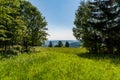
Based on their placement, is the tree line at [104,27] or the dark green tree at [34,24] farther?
the dark green tree at [34,24]

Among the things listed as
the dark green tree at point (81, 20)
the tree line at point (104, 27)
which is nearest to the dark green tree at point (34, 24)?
the dark green tree at point (81, 20)

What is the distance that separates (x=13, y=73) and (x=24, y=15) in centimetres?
5333

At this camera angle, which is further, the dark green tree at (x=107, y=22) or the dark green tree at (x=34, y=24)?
the dark green tree at (x=34, y=24)

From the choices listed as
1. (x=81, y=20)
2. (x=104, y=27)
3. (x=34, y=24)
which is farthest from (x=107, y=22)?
(x=34, y=24)

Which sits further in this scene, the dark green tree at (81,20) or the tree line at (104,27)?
the dark green tree at (81,20)

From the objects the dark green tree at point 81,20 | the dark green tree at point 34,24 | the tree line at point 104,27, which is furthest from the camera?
the dark green tree at point 34,24

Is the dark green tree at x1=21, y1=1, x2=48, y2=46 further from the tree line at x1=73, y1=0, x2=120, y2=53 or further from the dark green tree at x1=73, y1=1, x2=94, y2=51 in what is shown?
the tree line at x1=73, y1=0, x2=120, y2=53

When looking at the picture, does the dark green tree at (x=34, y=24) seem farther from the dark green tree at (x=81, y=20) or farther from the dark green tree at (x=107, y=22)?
the dark green tree at (x=107, y=22)

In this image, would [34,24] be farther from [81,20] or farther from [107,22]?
[107,22]

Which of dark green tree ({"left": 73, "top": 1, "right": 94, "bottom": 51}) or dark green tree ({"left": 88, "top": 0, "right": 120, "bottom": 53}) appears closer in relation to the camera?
dark green tree ({"left": 88, "top": 0, "right": 120, "bottom": 53})

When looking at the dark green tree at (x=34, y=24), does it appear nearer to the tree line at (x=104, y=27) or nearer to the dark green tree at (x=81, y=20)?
the dark green tree at (x=81, y=20)

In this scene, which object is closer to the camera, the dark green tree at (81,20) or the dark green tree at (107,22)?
the dark green tree at (107,22)

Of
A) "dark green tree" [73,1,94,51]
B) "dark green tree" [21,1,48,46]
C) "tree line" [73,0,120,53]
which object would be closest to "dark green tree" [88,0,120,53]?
"tree line" [73,0,120,53]

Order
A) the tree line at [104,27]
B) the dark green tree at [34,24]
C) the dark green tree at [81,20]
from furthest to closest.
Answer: the dark green tree at [34,24] < the dark green tree at [81,20] < the tree line at [104,27]
